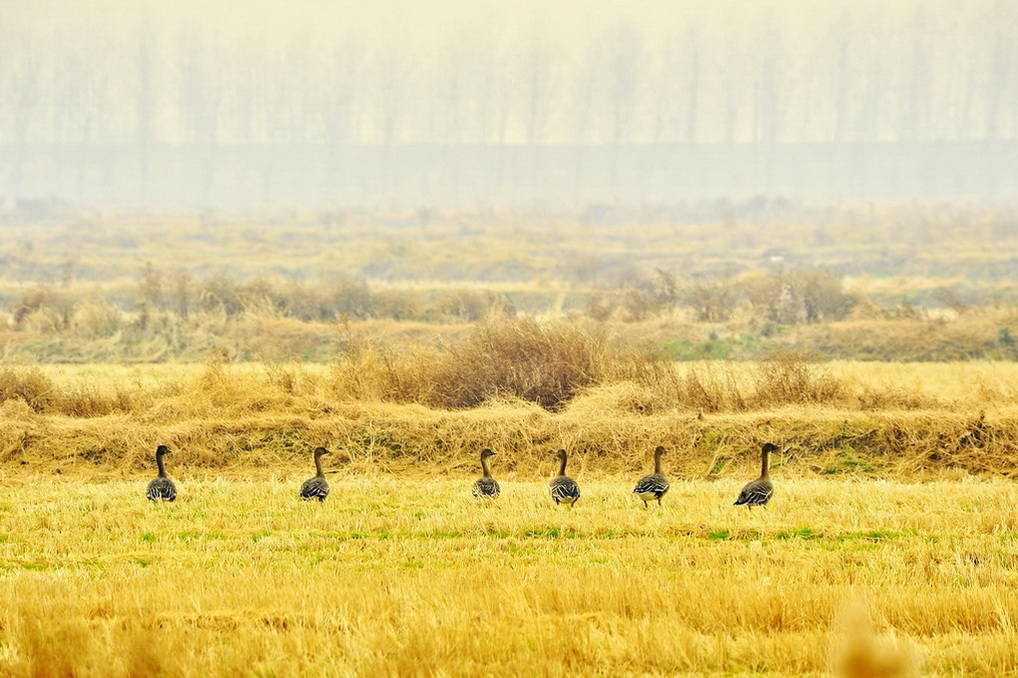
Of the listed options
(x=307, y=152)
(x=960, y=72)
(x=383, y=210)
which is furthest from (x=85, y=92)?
(x=960, y=72)

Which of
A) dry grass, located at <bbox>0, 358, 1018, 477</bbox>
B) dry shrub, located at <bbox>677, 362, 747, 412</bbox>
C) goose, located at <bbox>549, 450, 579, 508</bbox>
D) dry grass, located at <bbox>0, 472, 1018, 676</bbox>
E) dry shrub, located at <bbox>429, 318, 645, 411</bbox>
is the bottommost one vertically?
dry grass, located at <bbox>0, 472, 1018, 676</bbox>

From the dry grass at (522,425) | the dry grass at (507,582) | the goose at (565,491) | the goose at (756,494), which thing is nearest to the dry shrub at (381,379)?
the dry grass at (522,425)

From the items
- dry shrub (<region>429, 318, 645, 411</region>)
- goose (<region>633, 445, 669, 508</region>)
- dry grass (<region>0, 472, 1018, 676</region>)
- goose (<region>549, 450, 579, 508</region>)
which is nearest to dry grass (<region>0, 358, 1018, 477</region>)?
dry shrub (<region>429, 318, 645, 411</region>)

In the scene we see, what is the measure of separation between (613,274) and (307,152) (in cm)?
10747

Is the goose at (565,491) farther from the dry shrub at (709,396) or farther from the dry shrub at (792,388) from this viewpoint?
the dry shrub at (792,388)

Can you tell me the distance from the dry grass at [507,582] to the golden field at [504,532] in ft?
0.11

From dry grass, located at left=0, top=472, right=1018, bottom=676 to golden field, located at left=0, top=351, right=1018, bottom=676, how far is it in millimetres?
34

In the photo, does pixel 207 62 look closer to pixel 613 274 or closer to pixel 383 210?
pixel 383 210

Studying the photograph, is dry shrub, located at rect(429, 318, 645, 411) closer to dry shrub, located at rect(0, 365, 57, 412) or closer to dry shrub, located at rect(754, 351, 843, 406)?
dry shrub, located at rect(754, 351, 843, 406)

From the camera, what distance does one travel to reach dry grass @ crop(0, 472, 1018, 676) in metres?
8.07

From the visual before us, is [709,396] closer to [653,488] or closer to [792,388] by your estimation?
[792,388]

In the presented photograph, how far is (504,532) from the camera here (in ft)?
43.9

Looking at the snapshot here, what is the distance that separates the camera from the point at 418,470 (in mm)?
19828

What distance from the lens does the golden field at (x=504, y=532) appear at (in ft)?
27.0
